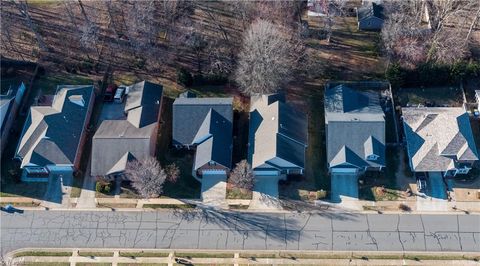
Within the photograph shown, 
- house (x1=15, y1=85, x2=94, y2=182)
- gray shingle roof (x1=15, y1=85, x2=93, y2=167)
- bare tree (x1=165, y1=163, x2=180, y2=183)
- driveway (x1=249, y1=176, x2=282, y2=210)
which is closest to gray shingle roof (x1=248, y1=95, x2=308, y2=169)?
driveway (x1=249, y1=176, x2=282, y2=210)

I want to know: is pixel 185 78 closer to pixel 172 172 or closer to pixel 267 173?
pixel 172 172

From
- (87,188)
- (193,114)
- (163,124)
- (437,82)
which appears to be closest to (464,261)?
(437,82)

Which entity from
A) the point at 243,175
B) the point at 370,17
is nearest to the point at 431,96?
the point at 370,17

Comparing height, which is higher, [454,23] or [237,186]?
[454,23]

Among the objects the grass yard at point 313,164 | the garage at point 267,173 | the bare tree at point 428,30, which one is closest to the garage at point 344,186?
the grass yard at point 313,164

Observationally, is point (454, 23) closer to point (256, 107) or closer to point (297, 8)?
point (297, 8)

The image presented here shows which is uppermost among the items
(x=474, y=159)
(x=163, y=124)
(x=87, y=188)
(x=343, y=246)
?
(x=163, y=124)
